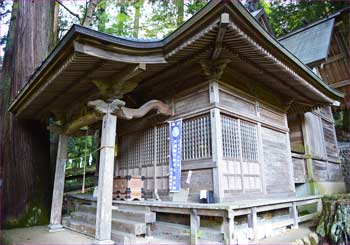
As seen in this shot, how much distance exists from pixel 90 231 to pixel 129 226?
1018mm

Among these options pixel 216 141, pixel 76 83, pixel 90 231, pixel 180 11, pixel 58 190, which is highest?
pixel 180 11

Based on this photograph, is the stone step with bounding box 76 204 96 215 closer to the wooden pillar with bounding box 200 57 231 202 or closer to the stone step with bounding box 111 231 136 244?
the stone step with bounding box 111 231 136 244

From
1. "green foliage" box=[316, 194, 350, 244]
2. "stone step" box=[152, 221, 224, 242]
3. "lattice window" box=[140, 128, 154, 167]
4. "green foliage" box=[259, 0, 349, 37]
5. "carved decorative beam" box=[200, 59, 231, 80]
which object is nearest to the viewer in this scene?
"stone step" box=[152, 221, 224, 242]

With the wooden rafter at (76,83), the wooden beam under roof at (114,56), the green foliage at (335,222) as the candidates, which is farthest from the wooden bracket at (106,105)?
the green foliage at (335,222)

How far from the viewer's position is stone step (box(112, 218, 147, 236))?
4.10 metres

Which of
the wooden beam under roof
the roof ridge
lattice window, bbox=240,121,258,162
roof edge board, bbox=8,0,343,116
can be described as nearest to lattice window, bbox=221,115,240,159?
lattice window, bbox=240,121,258,162

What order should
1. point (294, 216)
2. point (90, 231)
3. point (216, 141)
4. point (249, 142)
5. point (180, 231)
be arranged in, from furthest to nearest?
point (249, 142) → point (294, 216) → point (90, 231) → point (216, 141) → point (180, 231)

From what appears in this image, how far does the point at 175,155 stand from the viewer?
504cm

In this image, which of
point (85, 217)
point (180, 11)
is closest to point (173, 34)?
point (85, 217)

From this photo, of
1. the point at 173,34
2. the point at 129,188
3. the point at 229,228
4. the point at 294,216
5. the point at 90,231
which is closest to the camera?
the point at 229,228

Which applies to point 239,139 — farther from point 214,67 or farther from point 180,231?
point 180,231

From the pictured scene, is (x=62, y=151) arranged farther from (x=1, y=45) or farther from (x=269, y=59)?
(x=1, y=45)

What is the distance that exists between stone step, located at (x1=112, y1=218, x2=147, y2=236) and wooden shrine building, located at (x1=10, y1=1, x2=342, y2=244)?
0.7 inches

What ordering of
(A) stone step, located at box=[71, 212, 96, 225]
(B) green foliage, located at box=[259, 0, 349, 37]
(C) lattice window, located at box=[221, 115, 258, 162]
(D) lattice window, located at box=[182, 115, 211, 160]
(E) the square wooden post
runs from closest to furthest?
(E) the square wooden post, (D) lattice window, located at box=[182, 115, 211, 160], (C) lattice window, located at box=[221, 115, 258, 162], (A) stone step, located at box=[71, 212, 96, 225], (B) green foliage, located at box=[259, 0, 349, 37]
